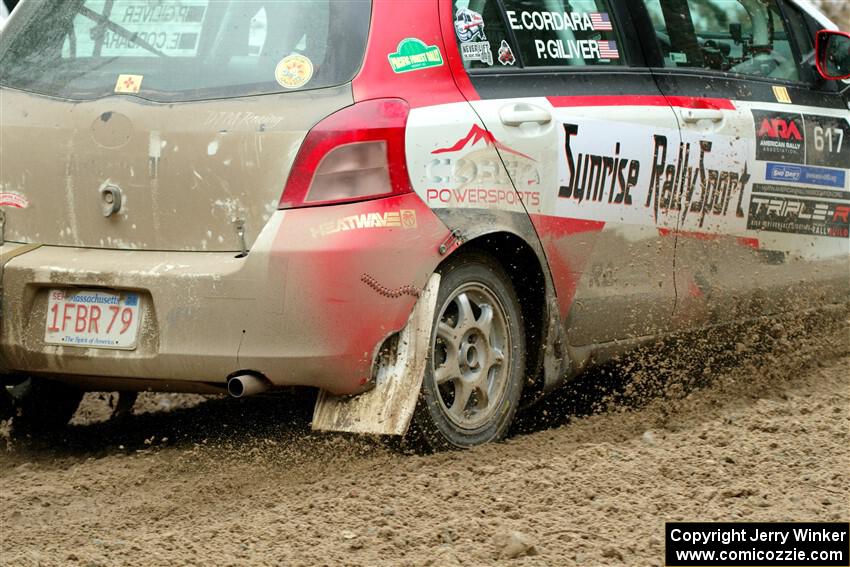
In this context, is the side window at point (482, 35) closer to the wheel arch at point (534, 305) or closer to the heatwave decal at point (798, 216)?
the wheel arch at point (534, 305)

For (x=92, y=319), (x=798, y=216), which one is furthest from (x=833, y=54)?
(x=92, y=319)

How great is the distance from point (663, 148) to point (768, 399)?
43.2 inches

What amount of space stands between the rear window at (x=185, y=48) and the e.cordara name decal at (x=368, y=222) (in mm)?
449

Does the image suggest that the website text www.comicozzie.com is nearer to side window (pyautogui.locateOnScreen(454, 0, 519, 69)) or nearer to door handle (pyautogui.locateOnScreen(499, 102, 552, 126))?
door handle (pyautogui.locateOnScreen(499, 102, 552, 126))

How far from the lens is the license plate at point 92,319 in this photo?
471cm

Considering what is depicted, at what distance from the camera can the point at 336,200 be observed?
4508 millimetres

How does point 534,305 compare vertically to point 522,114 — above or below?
below

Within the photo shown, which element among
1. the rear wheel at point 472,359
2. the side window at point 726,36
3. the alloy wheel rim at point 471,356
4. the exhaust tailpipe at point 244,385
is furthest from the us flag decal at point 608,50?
the exhaust tailpipe at point 244,385

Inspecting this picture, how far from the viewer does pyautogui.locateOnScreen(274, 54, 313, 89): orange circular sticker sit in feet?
15.2

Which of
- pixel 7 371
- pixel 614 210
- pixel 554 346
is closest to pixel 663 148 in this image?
pixel 614 210

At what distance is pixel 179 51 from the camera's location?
4.81 meters

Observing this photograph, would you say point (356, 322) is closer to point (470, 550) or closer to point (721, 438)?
point (470, 550)

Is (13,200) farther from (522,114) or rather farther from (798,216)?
(798,216)

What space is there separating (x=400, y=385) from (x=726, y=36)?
2.60 meters
